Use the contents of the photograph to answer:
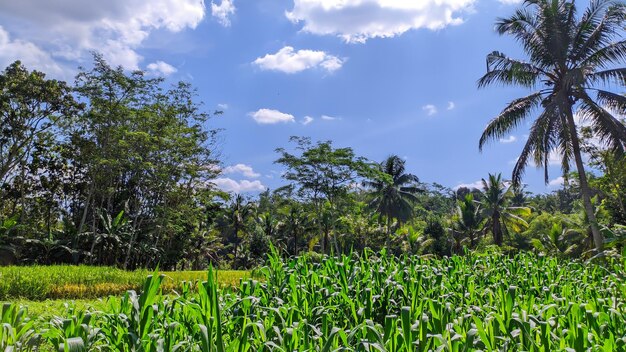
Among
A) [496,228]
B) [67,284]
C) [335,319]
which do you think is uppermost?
[496,228]

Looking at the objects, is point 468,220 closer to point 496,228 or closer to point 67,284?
point 496,228

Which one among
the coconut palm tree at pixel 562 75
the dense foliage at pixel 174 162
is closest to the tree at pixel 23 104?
the dense foliage at pixel 174 162

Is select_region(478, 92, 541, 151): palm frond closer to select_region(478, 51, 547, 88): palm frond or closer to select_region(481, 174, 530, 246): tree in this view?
select_region(478, 51, 547, 88): palm frond

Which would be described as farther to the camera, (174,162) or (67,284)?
(174,162)

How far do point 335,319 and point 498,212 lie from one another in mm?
29056

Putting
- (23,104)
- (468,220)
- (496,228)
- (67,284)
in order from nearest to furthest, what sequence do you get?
1. (67,284)
2. (23,104)
3. (496,228)
4. (468,220)

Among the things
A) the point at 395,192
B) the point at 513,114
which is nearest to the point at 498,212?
the point at 395,192

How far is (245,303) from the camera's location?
3000mm

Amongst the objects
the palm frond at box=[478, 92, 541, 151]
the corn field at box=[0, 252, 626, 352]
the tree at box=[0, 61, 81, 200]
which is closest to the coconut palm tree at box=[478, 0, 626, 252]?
the palm frond at box=[478, 92, 541, 151]

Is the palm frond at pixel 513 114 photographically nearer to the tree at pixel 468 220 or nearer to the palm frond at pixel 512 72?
the palm frond at pixel 512 72

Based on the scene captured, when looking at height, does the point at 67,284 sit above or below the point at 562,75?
below

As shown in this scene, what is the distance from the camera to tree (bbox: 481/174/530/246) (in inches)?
1164

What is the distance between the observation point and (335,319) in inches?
138

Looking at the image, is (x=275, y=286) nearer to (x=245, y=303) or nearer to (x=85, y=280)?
(x=245, y=303)
